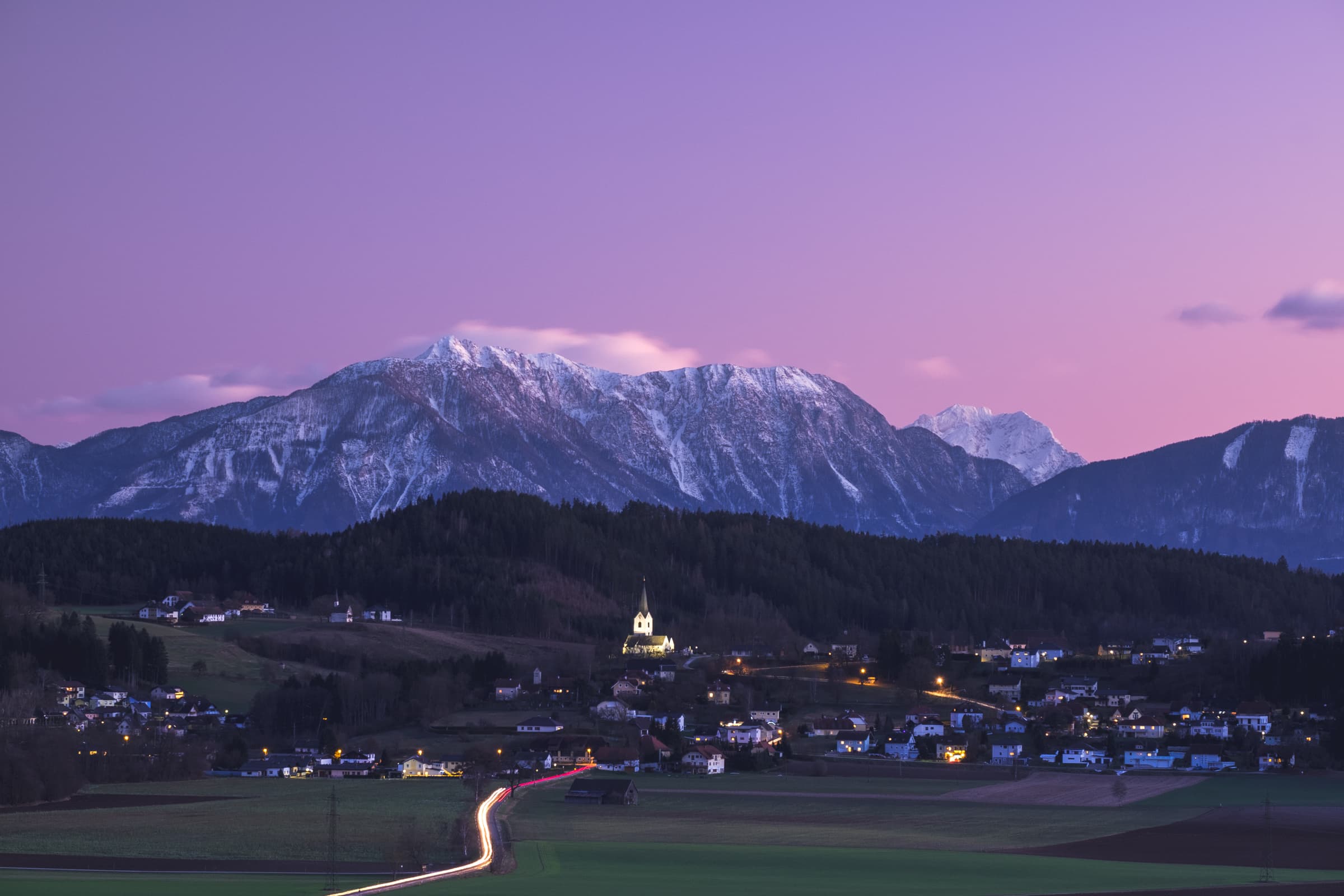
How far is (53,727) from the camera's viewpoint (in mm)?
→ 97625

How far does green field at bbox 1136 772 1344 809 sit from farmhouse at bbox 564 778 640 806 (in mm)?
24590

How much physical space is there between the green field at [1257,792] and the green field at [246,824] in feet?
114

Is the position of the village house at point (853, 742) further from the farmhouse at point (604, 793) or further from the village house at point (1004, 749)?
the farmhouse at point (604, 793)

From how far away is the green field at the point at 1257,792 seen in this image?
82.9 meters

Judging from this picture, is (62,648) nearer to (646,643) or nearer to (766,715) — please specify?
(766,715)

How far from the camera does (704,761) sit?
3976 inches

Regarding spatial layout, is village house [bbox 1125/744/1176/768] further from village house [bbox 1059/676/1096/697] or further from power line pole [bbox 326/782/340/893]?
power line pole [bbox 326/782/340/893]

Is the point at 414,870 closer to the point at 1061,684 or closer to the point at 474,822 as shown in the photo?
the point at 474,822

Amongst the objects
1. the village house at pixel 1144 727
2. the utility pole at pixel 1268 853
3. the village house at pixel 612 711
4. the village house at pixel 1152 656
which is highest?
the village house at pixel 1152 656

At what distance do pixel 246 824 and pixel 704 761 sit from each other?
34739 mm

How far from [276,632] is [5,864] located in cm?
11283

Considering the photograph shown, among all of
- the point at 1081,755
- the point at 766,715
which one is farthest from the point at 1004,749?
the point at 766,715

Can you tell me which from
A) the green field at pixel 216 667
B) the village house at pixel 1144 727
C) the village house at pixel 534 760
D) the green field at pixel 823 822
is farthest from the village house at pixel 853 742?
the green field at pixel 216 667

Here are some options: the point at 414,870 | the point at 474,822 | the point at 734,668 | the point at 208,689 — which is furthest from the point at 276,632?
the point at 414,870
